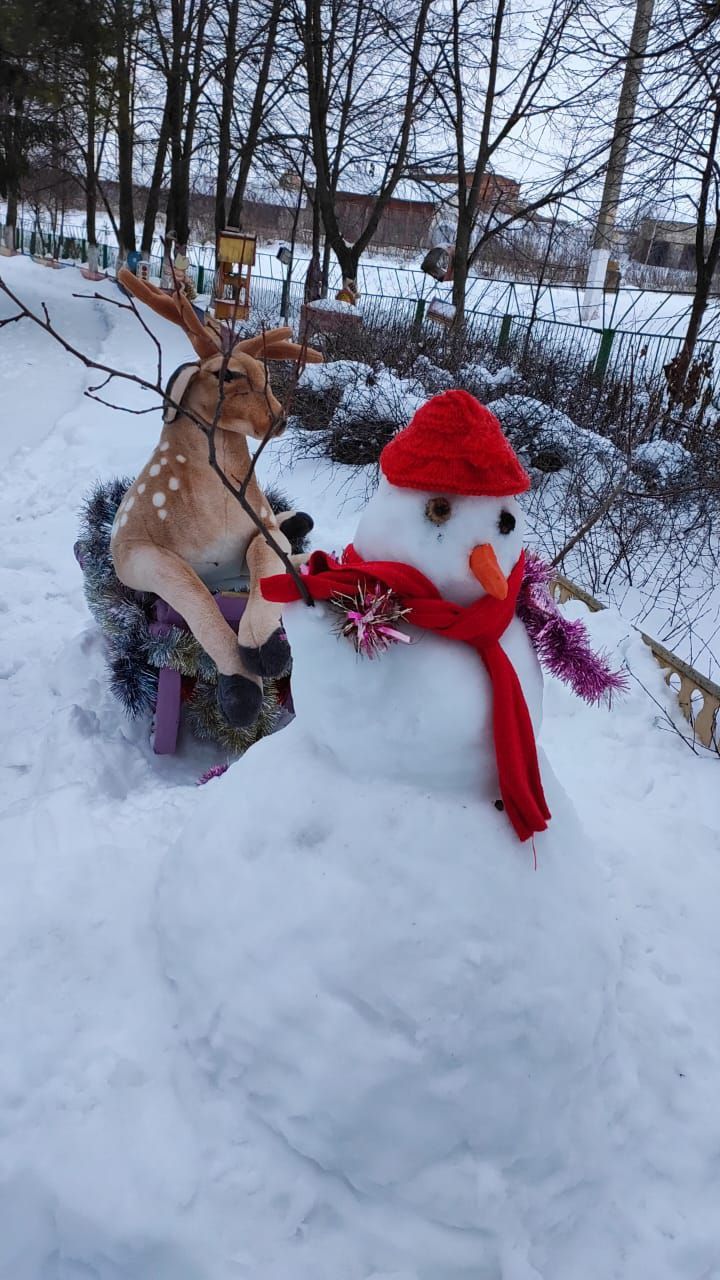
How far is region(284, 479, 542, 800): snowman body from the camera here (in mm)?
1421

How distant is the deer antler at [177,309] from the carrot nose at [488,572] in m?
1.58

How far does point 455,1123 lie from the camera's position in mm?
1382

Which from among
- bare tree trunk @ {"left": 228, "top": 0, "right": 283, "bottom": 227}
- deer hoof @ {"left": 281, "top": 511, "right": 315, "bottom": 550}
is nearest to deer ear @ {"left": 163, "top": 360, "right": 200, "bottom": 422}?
deer hoof @ {"left": 281, "top": 511, "right": 315, "bottom": 550}

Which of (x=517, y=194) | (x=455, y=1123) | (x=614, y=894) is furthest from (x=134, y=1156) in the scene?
(x=517, y=194)

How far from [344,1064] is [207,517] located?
173cm

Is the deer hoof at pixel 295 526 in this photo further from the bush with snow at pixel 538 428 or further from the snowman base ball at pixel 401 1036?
the bush with snow at pixel 538 428

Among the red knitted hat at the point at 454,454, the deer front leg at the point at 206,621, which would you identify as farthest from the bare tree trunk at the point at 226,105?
the red knitted hat at the point at 454,454

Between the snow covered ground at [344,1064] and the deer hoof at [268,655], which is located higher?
the deer hoof at [268,655]

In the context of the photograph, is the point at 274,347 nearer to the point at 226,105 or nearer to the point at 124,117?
the point at 124,117

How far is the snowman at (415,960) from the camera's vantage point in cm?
138

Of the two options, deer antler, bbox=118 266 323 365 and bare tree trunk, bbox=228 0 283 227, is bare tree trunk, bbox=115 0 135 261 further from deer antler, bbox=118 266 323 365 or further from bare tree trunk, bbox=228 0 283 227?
deer antler, bbox=118 266 323 365

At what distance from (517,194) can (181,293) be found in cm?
715

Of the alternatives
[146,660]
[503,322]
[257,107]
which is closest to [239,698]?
[146,660]

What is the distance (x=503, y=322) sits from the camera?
35.0ft
